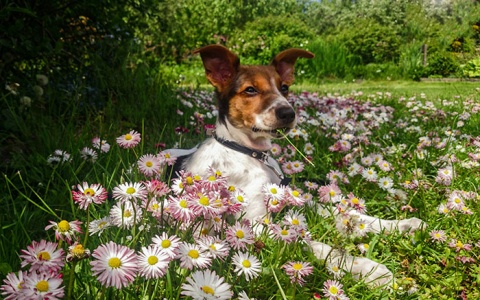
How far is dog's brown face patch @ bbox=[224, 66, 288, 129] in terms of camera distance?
3504 millimetres

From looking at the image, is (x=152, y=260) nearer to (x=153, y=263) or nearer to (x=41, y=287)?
(x=153, y=263)

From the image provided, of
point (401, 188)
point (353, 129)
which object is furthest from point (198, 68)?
point (401, 188)

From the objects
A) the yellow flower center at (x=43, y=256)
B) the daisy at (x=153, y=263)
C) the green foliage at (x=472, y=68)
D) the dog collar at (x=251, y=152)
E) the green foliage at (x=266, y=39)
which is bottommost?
the green foliage at (x=266, y=39)

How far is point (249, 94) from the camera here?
3707mm

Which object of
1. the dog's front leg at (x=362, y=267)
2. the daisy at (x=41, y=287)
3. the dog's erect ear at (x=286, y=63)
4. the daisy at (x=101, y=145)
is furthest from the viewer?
the dog's erect ear at (x=286, y=63)

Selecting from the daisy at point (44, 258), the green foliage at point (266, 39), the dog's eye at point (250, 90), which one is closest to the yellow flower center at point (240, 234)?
the daisy at point (44, 258)

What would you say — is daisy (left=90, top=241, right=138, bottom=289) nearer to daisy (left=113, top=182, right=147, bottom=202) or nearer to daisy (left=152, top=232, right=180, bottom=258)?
daisy (left=152, top=232, right=180, bottom=258)

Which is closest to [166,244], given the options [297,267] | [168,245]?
[168,245]

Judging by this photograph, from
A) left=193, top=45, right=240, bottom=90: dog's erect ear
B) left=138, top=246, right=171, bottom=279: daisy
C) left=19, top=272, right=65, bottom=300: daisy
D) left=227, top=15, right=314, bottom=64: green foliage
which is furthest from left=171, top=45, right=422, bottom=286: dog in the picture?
left=227, top=15, right=314, bottom=64: green foliage

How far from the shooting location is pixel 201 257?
1.55m

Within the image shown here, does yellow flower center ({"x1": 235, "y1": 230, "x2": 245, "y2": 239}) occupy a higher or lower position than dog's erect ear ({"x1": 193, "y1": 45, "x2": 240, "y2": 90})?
lower

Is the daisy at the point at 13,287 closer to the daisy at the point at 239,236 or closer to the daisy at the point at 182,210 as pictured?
the daisy at the point at 182,210

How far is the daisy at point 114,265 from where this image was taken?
129 cm

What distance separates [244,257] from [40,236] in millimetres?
1703
